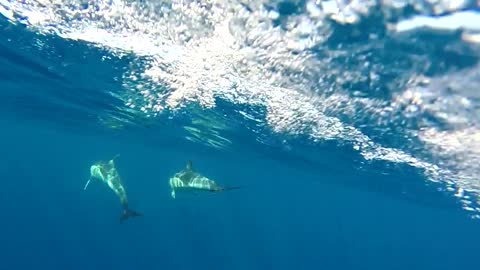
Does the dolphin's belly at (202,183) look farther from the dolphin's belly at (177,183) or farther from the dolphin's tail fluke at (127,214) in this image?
the dolphin's tail fluke at (127,214)

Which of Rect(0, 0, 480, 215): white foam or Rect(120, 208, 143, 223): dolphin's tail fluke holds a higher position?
Rect(0, 0, 480, 215): white foam

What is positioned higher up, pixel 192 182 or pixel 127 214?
pixel 192 182

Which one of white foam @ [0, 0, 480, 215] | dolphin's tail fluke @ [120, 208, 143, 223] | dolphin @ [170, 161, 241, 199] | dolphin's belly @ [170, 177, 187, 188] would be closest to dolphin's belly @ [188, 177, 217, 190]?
dolphin @ [170, 161, 241, 199]

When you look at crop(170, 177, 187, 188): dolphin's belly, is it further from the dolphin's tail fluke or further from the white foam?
the white foam

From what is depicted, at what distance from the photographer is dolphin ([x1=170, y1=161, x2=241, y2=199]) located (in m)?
9.41

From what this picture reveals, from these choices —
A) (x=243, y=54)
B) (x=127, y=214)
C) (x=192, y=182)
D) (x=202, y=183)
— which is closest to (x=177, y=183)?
(x=192, y=182)

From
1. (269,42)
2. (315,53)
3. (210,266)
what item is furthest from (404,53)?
(210,266)

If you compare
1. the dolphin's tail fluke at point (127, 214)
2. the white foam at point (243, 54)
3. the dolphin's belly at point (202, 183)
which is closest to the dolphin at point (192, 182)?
the dolphin's belly at point (202, 183)

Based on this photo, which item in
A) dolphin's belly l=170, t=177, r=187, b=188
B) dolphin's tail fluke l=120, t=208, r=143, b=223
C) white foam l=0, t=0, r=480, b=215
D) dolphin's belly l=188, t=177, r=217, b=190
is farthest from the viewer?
dolphin's tail fluke l=120, t=208, r=143, b=223

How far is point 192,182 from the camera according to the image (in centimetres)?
1027

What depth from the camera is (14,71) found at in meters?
20.4

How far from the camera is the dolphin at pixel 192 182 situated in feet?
30.9

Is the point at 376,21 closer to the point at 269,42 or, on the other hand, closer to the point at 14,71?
the point at 269,42

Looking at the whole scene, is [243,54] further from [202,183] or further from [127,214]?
[127,214]
